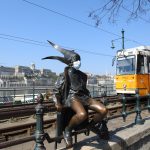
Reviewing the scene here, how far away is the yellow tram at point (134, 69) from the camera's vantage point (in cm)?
2189

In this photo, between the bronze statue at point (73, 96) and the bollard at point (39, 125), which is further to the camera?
the bronze statue at point (73, 96)

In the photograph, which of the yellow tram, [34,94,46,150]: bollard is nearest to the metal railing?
the yellow tram

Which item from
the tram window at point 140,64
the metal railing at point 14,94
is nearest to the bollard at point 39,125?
the metal railing at point 14,94

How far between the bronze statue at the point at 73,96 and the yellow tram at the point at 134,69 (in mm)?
15936

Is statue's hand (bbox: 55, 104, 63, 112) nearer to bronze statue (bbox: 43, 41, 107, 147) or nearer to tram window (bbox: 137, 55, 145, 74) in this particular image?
bronze statue (bbox: 43, 41, 107, 147)

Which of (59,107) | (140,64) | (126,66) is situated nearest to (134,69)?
(140,64)

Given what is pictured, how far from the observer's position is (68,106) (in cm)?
568

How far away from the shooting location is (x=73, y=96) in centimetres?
571

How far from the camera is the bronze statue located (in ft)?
18.3

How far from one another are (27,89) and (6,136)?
14.8 meters

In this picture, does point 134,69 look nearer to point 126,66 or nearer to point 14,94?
point 126,66

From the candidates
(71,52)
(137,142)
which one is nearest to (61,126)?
(71,52)

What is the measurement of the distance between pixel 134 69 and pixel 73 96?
16724 mm

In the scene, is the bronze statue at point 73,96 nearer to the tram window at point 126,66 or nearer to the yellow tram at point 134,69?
the yellow tram at point 134,69
